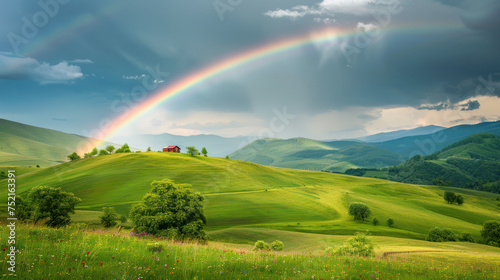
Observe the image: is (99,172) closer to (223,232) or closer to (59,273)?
(223,232)

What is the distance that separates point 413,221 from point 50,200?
413ft

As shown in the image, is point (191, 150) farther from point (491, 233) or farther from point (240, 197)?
point (491, 233)

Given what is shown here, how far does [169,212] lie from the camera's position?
49156 millimetres

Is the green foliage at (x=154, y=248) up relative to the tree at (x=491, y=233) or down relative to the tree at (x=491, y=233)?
up

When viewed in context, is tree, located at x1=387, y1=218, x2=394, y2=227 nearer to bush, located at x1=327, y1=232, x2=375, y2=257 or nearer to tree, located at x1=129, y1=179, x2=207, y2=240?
bush, located at x1=327, y1=232, x2=375, y2=257

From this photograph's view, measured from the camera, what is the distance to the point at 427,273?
39.6 ft

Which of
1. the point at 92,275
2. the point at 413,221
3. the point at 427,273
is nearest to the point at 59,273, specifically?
the point at 92,275

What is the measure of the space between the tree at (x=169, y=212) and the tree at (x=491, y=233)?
10627 centimetres

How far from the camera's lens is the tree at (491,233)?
96.7m

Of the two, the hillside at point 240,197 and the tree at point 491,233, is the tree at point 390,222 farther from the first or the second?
the tree at point 491,233

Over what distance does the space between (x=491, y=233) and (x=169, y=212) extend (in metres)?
115

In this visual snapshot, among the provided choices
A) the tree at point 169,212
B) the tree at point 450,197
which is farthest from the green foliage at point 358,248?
the tree at point 450,197

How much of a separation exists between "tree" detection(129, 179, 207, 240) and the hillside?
18.1m

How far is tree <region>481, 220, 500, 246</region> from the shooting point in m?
96.7
